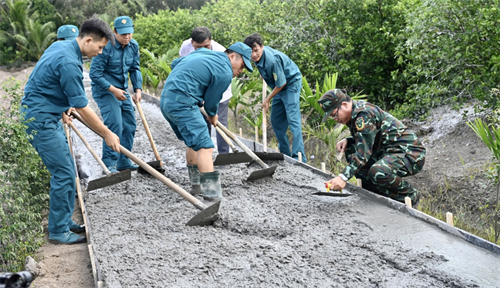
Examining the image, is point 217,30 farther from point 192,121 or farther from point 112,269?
point 112,269

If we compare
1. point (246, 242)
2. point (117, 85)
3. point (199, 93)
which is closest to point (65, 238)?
point (246, 242)

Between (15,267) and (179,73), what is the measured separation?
2066mm

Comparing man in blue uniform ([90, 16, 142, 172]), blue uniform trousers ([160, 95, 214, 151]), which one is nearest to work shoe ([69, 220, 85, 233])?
blue uniform trousers ([160, 95, 214, 151])

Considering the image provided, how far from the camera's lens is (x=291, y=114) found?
573 centimetres

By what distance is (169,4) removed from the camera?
111 feet

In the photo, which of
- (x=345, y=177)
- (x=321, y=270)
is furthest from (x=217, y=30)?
(x=321, y=270)

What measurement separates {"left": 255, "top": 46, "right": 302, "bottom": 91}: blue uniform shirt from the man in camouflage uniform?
1517 mm

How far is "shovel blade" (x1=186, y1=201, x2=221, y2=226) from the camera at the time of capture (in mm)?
3699

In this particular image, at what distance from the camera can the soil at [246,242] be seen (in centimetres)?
291

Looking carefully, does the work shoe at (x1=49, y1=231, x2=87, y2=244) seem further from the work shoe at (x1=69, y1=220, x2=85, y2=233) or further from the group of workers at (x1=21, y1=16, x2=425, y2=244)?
the work shoe at (x1=69, y1=220, x2=85, y2=233)

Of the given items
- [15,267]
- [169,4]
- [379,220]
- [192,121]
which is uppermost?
[169,4]

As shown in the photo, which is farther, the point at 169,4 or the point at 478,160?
the point at 169,4

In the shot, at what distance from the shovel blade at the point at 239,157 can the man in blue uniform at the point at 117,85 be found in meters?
1.03

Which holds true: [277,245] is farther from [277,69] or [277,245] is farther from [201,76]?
[277,69]
